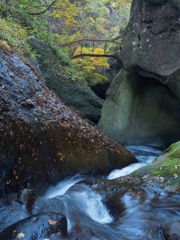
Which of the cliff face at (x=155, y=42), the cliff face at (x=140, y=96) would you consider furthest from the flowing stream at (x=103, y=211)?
the cliff face at (x=140, y=96)

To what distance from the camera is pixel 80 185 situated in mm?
4523

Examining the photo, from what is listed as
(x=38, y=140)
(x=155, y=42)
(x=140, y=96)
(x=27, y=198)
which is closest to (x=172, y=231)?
(x=27, y=198)

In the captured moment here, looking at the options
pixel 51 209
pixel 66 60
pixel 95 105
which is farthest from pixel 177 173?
pixel 66 60

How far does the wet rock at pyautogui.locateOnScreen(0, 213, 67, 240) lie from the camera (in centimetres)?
217

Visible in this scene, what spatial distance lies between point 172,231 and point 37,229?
1.73 metres

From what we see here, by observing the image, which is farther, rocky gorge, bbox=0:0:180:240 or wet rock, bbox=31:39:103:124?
wet rock, bbox=31:39:103:124

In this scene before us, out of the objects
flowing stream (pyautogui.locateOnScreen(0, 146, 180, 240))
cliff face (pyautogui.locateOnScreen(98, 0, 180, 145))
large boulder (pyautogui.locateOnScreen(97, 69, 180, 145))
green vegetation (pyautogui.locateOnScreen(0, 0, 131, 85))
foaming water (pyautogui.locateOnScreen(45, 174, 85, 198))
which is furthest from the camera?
large boulder (pyautogui.locateOnScreen(97, 69, 180, 145))

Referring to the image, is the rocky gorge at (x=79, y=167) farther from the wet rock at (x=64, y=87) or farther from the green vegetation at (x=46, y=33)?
the wet rock at (x=64, y=87)

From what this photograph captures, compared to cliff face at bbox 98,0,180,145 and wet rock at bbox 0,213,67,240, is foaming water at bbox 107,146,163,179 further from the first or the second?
wet rock at bbox 0,213,67,240

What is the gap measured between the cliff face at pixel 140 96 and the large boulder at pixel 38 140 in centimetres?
363

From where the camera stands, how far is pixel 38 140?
4254 millimetres

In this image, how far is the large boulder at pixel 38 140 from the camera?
3.58 metres

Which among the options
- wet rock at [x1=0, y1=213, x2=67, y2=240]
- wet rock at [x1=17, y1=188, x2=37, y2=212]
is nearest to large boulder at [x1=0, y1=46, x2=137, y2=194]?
wet rock at [x1=17, y1=188, x2=37, y2=212]

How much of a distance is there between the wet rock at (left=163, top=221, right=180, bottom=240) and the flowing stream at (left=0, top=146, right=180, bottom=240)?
11 cm
